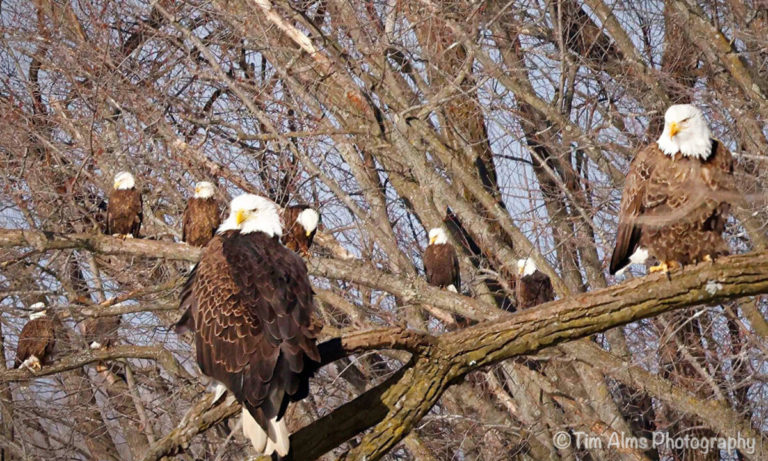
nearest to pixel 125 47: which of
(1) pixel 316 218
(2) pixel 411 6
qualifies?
(1) pixel 316 218

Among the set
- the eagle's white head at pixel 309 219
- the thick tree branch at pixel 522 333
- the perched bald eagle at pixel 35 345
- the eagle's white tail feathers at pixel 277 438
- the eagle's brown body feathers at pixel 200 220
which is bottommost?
the thick tree branch at pixel 522 333

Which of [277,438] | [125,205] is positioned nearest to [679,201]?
[277,438]

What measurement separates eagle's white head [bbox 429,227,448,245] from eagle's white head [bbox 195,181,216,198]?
201 cm

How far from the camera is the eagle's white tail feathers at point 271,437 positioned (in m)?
3.97

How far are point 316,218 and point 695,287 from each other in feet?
16.3

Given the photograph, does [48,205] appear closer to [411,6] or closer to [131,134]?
[131,134]

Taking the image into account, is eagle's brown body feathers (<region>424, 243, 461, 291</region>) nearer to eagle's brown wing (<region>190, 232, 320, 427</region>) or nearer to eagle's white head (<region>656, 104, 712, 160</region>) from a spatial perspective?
eagle's white head (<region>656, 104, 712, 160</region>)

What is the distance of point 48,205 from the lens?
9.40 meters

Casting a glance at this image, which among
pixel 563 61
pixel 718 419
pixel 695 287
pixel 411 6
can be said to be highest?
pixel 411 6

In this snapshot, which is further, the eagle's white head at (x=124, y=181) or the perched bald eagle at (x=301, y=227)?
the eagle's white head at (x=124, y=181)

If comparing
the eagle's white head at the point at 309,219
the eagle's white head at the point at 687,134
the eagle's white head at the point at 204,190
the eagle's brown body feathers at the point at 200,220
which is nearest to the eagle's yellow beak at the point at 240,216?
the eagle's white head at the point at 687,134

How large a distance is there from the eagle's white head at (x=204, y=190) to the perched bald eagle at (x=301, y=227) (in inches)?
27.9

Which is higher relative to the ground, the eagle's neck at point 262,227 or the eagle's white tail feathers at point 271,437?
the eagle's neck at point 262,227

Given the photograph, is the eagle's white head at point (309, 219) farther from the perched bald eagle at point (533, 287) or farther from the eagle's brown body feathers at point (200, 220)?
the perched bald eagle at point (533, 287)
